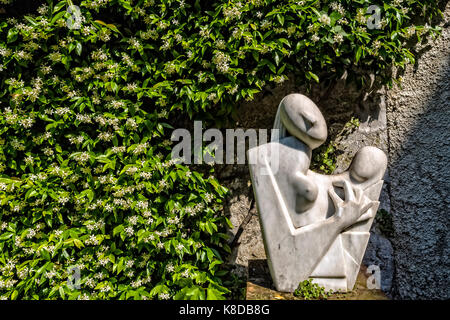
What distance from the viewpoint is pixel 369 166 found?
2223mm

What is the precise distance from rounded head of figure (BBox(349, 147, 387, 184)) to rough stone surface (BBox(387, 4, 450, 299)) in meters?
0.95

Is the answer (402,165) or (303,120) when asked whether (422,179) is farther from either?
(303,120)

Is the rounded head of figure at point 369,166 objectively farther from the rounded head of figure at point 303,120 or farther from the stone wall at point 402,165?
the stone wall at point 402,165

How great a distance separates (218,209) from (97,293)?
111 centimetres

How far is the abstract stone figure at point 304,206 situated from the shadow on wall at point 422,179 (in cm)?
95

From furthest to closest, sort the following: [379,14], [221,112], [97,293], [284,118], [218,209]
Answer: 1. [218,209]
2. [221,112]
3. [379,14]
4. [97,293]
5. [284,118]

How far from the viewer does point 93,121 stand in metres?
2.68

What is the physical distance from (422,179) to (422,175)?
0.11ft

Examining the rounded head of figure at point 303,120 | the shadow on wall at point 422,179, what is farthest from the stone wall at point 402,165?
the rounded head of figure at point 303,120

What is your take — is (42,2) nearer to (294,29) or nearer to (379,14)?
(294,29)

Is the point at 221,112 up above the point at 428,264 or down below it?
above

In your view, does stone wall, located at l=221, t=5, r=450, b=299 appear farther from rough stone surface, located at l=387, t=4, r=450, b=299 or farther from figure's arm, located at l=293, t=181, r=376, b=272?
figure's arm, located at l=293, t=181, r=376, b=272

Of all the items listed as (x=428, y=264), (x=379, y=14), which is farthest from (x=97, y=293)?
(x=379, y=14)

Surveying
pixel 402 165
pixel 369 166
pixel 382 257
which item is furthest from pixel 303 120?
pixel 382 257
